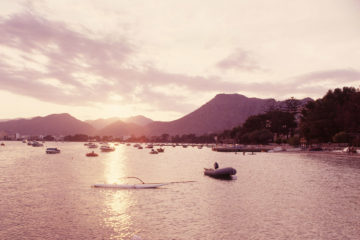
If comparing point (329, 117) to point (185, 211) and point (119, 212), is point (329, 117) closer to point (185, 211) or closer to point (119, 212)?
point (185, 211)

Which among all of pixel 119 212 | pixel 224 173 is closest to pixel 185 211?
pixel 119 212

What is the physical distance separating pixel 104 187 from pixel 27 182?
1666 cm

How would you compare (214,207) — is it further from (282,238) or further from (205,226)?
(282,238)

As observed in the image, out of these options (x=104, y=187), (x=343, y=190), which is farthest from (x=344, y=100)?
(x=104, y=187)

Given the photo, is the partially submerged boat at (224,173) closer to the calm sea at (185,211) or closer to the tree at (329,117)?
the calm sea at (185,211)

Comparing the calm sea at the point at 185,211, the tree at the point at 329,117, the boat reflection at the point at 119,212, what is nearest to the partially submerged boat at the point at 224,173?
the calm sea at the point at 185,211

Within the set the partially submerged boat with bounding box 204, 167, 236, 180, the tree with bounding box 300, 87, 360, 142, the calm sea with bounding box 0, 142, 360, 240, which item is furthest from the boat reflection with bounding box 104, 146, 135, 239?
the tree with bounding box 300, 87, 360, 142

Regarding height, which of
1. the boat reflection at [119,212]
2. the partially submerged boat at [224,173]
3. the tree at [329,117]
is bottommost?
the boat reflection at [119,212]

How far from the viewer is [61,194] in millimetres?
42875

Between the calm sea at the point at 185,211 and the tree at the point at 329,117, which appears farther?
the tree at the point at 329,117

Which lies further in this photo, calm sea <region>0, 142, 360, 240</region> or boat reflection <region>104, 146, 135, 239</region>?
boat reflection <region>104, 146, 135, 239</region>

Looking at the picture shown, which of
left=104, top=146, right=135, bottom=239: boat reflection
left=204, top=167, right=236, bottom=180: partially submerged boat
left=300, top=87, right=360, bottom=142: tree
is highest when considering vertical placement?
left=300, top=87, right=360, bottom=142: tree

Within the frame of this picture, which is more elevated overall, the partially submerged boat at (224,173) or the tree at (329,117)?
the tree at (329,117)

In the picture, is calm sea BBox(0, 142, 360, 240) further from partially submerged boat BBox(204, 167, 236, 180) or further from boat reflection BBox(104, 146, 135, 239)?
partially submerged boat BBox(204, 167, 236, 180)
